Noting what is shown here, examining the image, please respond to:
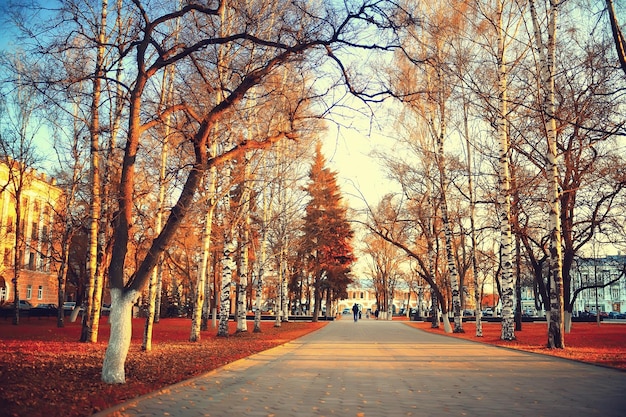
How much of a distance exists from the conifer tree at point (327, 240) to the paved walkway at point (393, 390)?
3870 cm

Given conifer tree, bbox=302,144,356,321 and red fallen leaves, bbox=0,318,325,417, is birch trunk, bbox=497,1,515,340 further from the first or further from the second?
conifer tree, bbox=302,144,356,321

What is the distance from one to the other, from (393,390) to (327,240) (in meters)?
45.0

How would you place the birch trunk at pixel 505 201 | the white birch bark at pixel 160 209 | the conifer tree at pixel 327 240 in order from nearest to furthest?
the white birch bark at pixel 160 209, the birch trunk at pixel 505 201, the conifer tree at pixel 327 240

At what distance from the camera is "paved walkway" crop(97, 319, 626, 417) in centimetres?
779

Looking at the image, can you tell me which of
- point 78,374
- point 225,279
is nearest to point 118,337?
point 78,374

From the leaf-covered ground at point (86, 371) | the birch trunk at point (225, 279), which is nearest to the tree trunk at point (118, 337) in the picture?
the leaf-covered ground at point (86, 371)

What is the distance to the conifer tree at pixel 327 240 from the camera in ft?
179

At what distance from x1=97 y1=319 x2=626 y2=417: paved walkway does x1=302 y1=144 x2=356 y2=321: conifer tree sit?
3870 cm

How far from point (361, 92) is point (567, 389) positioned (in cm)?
634

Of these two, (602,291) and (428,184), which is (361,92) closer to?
(428,184)

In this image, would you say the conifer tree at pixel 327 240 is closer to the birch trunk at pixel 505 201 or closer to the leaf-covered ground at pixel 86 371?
the birch trunk at pixel 505 201

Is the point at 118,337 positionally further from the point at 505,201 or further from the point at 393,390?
the point at 505,201

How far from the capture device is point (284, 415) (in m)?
7.43

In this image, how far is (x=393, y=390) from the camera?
989 cm
